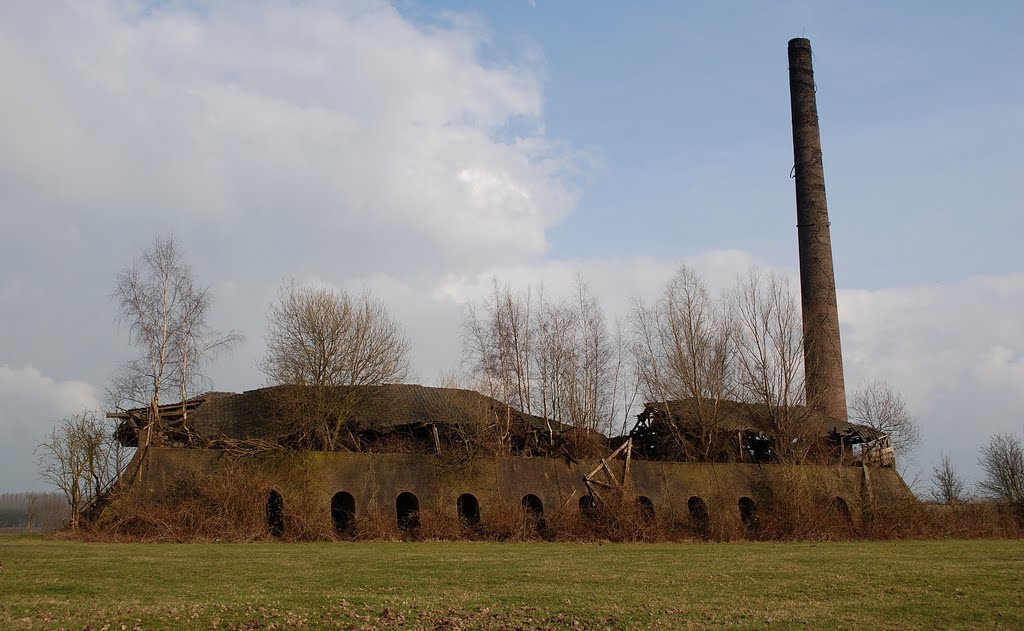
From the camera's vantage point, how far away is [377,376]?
34.1 meters

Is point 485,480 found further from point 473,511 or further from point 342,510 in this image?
point 342,510

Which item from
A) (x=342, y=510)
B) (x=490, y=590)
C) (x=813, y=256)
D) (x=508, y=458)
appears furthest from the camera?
(x=813, y=256)

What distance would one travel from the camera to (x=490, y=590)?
13.4 m

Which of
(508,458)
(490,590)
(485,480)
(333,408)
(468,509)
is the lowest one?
(490,590)

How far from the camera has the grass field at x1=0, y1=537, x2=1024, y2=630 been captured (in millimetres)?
10508

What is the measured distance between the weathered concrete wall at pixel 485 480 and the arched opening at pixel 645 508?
17cm

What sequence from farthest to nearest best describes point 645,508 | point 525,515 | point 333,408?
point 333,408 < point 645,508 < point 525,515

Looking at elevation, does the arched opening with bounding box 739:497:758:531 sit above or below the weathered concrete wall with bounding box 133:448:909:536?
below

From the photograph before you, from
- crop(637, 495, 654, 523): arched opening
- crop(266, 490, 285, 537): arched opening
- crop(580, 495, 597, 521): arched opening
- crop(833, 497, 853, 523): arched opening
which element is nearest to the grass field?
crop(266, 490, 285, 537): arched opening

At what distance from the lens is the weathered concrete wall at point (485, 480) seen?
28344 mm

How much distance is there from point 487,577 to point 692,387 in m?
24.6

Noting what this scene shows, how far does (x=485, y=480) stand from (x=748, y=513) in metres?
11.6

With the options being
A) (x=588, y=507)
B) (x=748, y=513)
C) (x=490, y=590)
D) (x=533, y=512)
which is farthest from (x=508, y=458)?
(x=490, y=590)

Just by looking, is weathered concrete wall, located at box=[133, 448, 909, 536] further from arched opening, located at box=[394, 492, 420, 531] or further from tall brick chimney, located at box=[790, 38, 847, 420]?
tall brick chimney, located at box=[790, 38, 847, 420]
